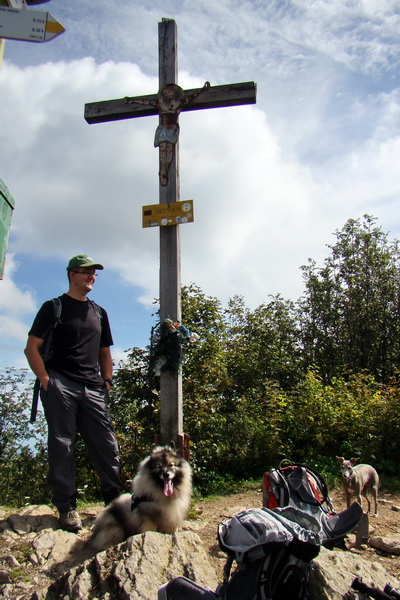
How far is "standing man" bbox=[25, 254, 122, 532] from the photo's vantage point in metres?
3.56

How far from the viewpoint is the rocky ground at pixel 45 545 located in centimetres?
290

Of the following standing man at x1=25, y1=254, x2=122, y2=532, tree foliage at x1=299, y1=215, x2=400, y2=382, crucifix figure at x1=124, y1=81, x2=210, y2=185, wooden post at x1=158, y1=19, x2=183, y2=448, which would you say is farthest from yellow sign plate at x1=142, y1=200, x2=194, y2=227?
tree foliage at x1=299, y1=215, x2=400, y2=382

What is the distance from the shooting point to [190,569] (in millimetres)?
2609

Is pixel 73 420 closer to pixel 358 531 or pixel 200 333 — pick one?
pixel 358 531

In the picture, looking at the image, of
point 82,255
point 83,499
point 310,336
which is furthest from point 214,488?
point 310,336

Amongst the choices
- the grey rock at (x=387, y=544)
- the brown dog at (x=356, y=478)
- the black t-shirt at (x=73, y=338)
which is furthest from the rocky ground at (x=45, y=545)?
the black t-shirt at (x=73, y=338)

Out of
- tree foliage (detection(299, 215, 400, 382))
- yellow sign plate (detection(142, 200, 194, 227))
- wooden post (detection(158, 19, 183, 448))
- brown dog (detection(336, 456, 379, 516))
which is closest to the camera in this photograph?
brown dog (detection(336, 456, 379, 516))

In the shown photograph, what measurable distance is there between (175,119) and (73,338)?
253cm

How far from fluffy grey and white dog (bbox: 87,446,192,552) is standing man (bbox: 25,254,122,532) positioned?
37 cm

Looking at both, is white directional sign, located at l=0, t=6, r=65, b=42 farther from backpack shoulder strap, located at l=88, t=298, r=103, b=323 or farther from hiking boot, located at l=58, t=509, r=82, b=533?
hiking boot, located at l=58, t=509, r=82, b=533

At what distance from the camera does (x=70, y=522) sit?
3543mm

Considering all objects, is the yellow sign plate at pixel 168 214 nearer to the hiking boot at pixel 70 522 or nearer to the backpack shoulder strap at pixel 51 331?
the backpack shoulder strap at pixel 51 331

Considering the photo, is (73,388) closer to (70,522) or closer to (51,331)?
(51,331)

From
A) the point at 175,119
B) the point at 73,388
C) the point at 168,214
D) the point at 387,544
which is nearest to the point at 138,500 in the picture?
the point at 73,388
